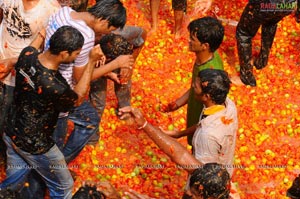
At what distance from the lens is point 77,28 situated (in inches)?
242

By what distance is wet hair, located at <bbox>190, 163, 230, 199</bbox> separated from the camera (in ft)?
15.3

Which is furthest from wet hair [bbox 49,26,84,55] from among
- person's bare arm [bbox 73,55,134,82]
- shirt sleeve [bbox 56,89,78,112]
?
person's bare arm [bbox 73,55,134,82]

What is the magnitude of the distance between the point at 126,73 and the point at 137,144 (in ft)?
4.19

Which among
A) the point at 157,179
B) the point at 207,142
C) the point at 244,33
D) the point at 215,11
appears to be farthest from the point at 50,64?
the point at 215,11

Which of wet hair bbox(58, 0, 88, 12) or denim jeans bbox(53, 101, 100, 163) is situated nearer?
denim jeans bbox(53, 101, 100, 163)

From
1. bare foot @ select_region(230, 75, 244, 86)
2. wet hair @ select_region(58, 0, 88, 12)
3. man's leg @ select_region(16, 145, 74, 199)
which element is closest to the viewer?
man's leg @ select_region(16, 145, 74, 199)

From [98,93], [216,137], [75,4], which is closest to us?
[216,137]

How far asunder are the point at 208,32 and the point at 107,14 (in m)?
1.23

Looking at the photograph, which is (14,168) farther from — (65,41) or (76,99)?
(65,41)

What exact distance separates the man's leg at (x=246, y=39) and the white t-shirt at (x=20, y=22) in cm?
363

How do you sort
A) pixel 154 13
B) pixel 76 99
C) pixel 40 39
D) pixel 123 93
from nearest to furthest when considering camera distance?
pixel 76 99, pixel 40 39, pixel 123 93, pixel 154 13

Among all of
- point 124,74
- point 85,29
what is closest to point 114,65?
point 85,29

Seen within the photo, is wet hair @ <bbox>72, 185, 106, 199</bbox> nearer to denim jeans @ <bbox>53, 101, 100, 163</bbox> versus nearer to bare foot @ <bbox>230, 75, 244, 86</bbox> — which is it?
denim jeans @ <bbox>53, 101, 100, 163</bbox>

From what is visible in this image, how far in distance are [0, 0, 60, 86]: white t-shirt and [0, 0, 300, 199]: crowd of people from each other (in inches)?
0.5
